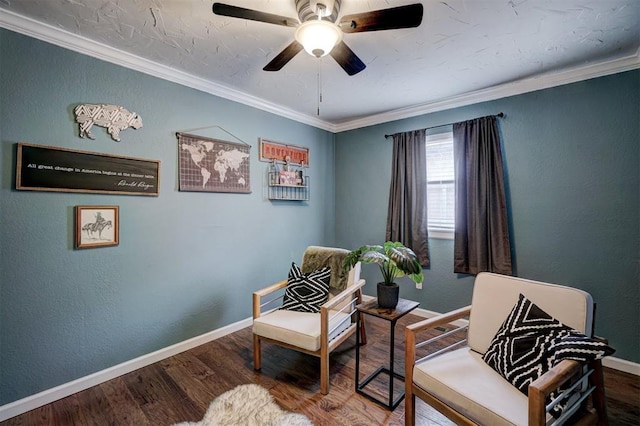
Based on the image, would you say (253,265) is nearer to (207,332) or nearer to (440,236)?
(207,332)

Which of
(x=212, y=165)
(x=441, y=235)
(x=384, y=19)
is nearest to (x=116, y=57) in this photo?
(x=212, y=165)

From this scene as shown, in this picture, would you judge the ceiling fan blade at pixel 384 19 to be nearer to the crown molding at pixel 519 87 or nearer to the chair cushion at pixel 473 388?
the chair cushion at pixel 473 388

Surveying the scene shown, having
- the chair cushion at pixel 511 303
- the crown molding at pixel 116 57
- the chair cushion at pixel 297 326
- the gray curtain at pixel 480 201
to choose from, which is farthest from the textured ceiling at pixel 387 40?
the chair cushion at pixel 297 326

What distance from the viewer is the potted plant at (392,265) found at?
1842 mm

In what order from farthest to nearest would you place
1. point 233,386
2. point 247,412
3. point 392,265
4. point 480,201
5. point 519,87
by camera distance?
point 480,201 → point 519,87 → point 233,386 → point 392,265 → point 247,412

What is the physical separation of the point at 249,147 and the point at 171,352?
2.10 m

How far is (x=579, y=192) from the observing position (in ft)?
7.93

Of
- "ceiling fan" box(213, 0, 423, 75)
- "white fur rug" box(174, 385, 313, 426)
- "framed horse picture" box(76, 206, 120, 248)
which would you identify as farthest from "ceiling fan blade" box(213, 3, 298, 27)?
"white fur rug" box(174, 385, 313, 426)

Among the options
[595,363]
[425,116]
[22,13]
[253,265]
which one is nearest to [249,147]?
[253,265]

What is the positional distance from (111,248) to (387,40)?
8.41ft

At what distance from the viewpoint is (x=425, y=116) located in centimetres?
330

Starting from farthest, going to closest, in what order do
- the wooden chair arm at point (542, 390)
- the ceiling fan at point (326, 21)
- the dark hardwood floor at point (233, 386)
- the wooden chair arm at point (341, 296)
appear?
the wooden chair arm at point (341, 296)
the dark hardwood floor at point (233, 386)
the ceiling fan at point (326, 21)
the wooden chair arm at point (542, 390)

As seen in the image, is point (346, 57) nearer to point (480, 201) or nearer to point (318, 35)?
point (318, 35)

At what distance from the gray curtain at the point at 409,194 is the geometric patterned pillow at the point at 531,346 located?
5.61ft
